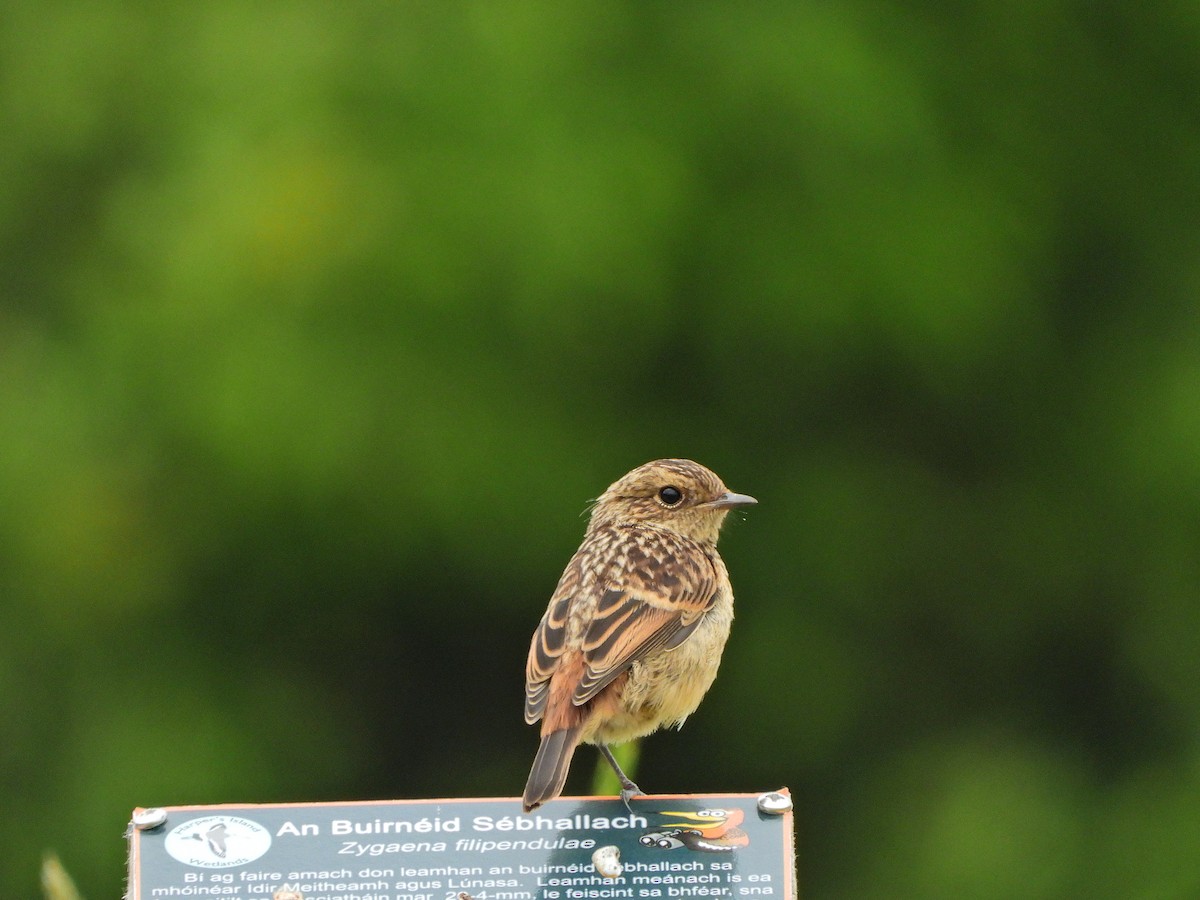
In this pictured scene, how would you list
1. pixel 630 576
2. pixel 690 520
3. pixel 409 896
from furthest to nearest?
pixel 690 520, pixel 630 576, pixel 409 896

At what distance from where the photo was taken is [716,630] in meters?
4.81

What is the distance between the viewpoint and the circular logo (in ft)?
11.8

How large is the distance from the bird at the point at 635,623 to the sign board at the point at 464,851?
0.17 meters

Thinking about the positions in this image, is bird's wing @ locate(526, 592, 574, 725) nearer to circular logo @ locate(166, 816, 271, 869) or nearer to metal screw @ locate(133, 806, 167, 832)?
circular logo @ locate(166, 816, 271, 869)

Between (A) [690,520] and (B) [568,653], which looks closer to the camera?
(B) [568,653]

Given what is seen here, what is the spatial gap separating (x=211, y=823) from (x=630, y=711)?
4.35 feet

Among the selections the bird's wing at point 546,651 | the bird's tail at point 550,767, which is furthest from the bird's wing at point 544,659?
the bird's tail at point 550,767

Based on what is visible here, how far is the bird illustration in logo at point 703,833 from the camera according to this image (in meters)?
3.65

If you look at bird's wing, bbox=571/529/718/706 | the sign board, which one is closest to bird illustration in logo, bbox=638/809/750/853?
the sign board

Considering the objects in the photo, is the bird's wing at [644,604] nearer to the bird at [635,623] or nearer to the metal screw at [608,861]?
the bird at [635,623]

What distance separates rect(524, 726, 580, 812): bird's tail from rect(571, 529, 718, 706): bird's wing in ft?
0.42

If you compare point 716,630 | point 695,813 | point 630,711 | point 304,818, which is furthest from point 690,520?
point 304,818

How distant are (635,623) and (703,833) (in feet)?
3.06

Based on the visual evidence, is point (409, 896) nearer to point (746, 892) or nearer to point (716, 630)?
point (746, 892)
